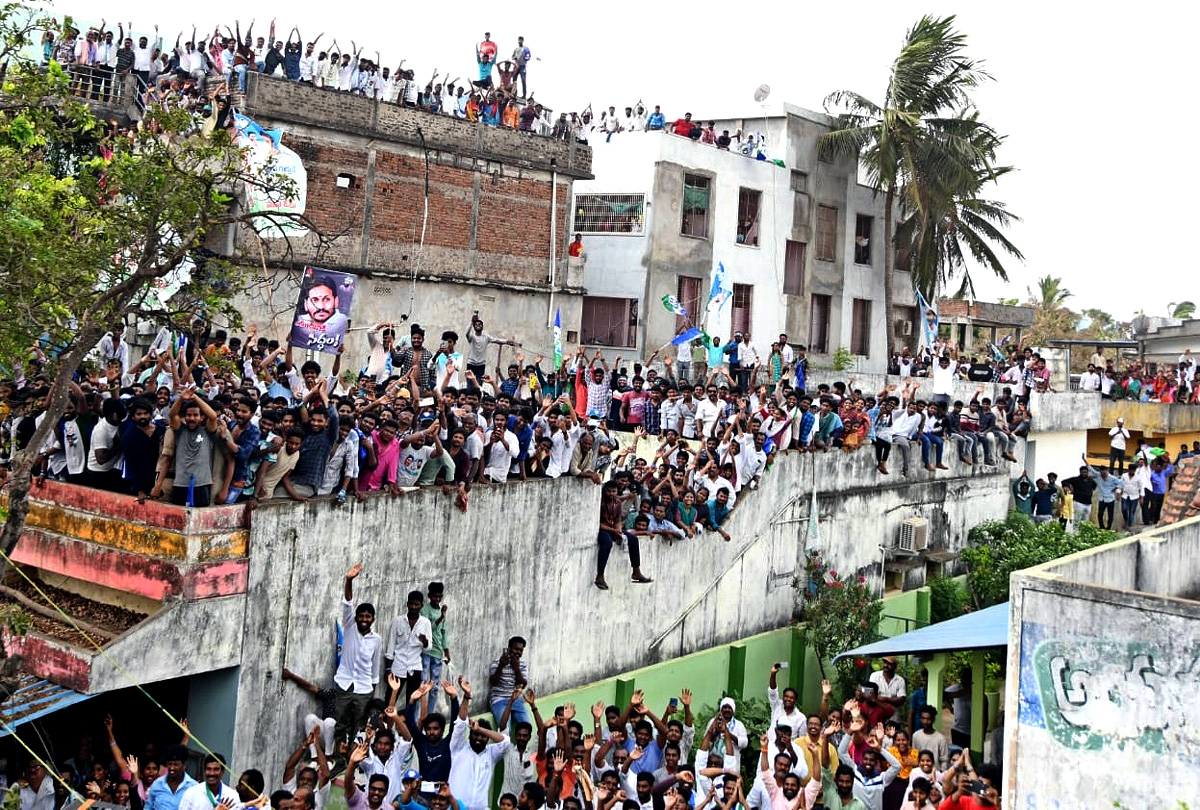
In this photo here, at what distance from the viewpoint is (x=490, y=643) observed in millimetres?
13734

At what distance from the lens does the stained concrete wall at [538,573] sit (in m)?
11.5

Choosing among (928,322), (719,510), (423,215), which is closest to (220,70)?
(423,215)

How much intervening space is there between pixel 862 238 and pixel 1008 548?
1216cm

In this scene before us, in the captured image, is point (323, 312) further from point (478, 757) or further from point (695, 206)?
point (695, 206)

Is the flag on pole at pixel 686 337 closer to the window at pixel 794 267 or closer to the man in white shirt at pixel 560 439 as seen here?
the window at pixel 794 267

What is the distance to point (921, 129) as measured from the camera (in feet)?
96.7

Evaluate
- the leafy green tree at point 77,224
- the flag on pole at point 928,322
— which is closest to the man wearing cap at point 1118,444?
the flag on pole at point 928,322

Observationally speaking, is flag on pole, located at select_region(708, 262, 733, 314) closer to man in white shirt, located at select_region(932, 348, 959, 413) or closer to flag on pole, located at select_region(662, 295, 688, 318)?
flag on pole, located at select_region(662, 295, 688, 318)

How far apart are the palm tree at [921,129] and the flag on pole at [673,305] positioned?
239 inches

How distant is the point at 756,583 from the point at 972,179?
15.2 meters

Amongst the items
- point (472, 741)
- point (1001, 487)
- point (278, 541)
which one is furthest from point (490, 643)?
point (1001, 487)

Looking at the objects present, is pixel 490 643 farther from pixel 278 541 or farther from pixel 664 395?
pixel 664 395

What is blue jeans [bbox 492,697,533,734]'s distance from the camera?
42.9 ft

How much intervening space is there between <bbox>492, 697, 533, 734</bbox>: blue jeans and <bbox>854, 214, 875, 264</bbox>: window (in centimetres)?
2105
